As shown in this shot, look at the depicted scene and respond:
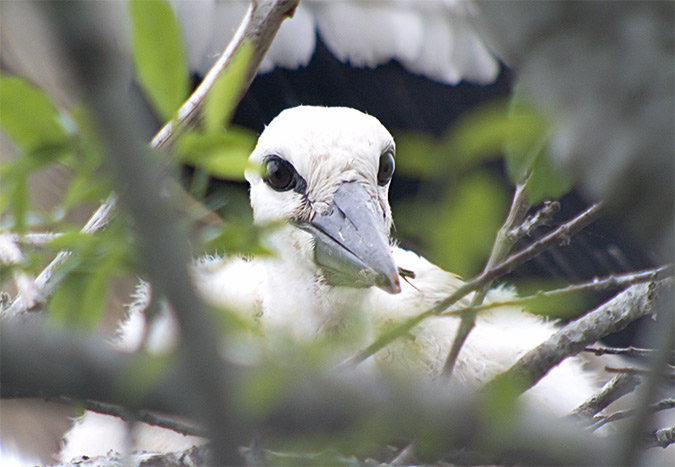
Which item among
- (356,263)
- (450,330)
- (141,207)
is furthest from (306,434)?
(450,330)

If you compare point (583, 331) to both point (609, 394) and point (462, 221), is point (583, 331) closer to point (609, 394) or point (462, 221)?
point (609, 394)

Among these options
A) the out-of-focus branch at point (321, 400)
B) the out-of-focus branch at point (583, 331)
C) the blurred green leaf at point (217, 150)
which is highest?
the out-of-focus branch at point (583, 331)

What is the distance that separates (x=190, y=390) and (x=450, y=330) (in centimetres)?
122

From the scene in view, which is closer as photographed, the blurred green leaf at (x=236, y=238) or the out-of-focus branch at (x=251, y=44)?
the blurred green leaf at (x=236, y=238)

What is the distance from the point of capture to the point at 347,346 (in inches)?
31.6

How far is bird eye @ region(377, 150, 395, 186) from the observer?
1.62 m

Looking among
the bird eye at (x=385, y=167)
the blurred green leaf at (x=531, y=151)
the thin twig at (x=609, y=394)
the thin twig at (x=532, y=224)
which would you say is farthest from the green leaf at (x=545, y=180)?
the bird eye at (x=385, y=167)

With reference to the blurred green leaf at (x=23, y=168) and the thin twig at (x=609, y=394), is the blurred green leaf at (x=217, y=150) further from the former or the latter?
the thin twig at (x=609, y=394)

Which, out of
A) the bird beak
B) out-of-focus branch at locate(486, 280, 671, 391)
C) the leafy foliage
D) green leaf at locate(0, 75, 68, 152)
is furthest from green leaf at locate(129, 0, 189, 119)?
the bird beak

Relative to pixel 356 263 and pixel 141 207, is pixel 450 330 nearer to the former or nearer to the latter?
pixel 356 263

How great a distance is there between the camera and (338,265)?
1459 millimetres

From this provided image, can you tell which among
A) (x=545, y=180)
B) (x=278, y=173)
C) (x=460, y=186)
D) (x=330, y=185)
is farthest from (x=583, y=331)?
(x=278, y=173)

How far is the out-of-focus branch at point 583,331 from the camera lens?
931 millimetres

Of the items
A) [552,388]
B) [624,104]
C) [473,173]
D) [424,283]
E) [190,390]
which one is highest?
[424,283]
